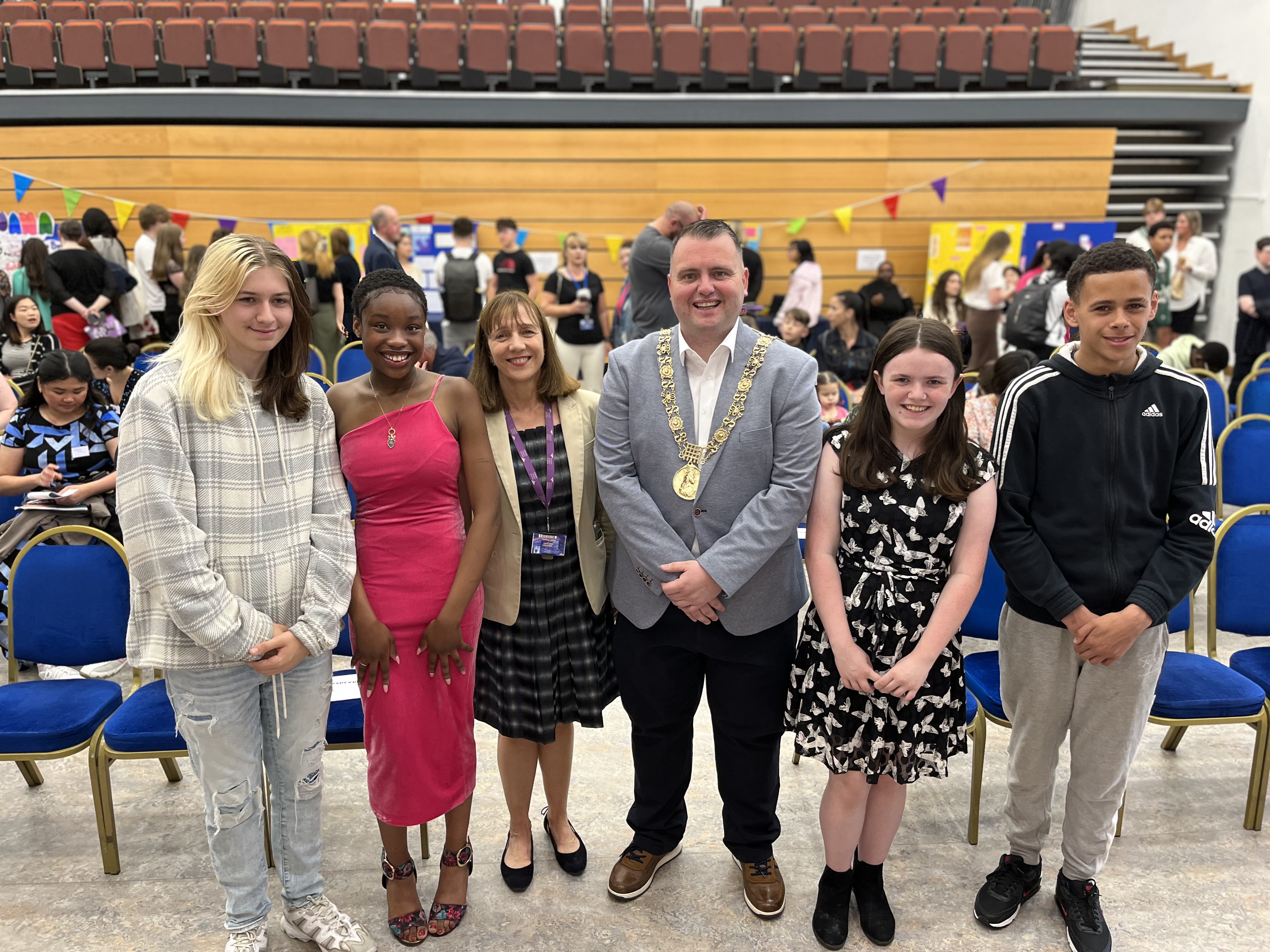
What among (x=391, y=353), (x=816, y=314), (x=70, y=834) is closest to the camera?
(x=391, y=353)

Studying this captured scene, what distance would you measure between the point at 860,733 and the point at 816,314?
19.1ft

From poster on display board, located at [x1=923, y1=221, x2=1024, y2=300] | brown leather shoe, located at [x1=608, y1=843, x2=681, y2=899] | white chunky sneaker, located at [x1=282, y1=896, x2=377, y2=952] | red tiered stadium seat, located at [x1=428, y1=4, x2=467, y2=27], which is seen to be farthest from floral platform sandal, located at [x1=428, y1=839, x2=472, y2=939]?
red tiered stadium seat, located at [x1=428, y1=4, x2=467, y2=27]

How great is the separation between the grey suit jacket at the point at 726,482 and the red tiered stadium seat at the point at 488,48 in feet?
26.0

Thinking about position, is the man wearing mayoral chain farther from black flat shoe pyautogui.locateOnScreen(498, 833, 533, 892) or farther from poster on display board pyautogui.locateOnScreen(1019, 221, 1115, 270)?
poster on display board pyautogui.locateOnScreen(1019, 221, 1115, 270)

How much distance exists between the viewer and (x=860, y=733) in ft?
6.33

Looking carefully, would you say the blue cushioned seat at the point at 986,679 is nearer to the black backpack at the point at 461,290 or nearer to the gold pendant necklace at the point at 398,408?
the gold pendant necklace at the point at 398,408

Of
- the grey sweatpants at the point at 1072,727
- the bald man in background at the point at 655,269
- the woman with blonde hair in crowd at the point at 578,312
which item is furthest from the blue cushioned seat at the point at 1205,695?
the woman with blonde hair in crowd at the point at 578,312

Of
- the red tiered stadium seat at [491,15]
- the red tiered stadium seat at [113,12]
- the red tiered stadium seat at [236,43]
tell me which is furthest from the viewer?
the red tiered stadium seat at [491,15]

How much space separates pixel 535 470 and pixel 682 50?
319 inches

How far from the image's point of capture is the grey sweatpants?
6.48ft

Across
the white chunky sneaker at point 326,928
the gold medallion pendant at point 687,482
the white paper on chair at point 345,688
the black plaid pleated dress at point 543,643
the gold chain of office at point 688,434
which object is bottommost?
the white chunky sneaker at point 326,928

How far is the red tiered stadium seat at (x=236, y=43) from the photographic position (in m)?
8.45

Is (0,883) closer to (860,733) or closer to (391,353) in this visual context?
(391,353)

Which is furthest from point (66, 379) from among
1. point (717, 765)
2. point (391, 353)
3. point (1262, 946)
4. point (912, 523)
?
point (1262, 946)
